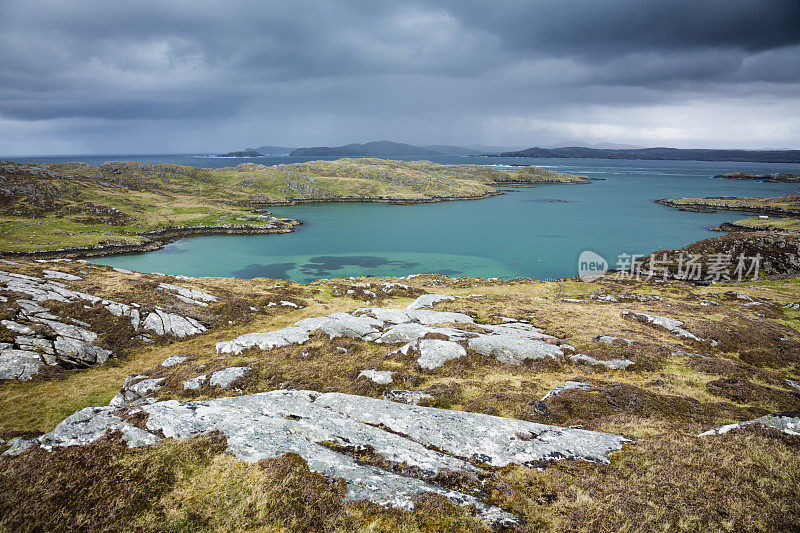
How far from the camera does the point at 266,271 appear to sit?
8200 centimetres

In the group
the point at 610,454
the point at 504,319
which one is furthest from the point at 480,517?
the point at 504,319

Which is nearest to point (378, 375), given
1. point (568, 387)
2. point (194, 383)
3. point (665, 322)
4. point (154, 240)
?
point (568, 387)

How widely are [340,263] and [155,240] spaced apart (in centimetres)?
6462

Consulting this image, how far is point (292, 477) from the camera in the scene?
9.16 meters

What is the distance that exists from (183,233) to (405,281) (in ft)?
313

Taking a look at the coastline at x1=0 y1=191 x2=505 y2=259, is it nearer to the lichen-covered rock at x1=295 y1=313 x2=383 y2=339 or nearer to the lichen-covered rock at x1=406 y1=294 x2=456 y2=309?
the lichen-covered rock at x1=295 y1=313 x2=383 y2=339

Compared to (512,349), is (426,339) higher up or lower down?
higher up

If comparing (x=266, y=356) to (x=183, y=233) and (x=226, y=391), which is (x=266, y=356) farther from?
(x=183, y=233)

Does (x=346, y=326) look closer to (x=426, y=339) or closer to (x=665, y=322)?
(x=426, y=339)

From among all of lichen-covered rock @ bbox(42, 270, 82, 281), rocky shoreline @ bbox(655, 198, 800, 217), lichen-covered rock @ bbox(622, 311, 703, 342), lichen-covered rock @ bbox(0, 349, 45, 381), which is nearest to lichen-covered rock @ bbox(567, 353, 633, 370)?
lichen-covered rock @ bbox(622, 311, 703, 342)

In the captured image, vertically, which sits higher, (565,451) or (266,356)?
(565,451)

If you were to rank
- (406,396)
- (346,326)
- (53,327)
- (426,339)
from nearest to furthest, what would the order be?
(406,396), (426,339), (53,327), (346,326)

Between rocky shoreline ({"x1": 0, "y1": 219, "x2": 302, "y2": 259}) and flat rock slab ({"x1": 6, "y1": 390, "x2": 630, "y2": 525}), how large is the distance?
10396 cm

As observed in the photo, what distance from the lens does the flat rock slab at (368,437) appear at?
9.52 m
